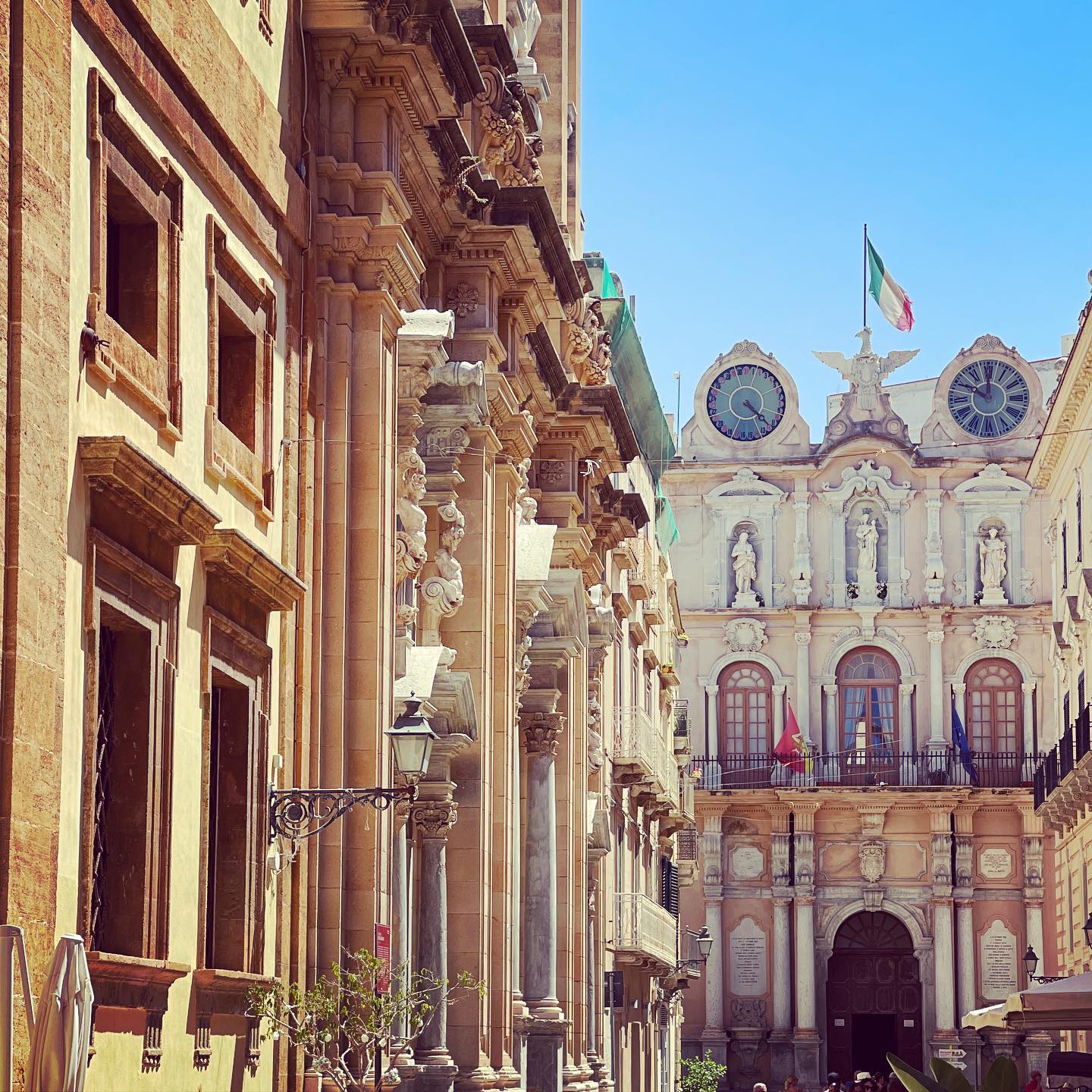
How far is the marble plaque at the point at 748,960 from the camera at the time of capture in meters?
54.2

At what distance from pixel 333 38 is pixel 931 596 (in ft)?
135

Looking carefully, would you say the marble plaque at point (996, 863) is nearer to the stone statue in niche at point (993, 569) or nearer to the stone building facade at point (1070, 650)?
the stone building facade at point (1070, 650)

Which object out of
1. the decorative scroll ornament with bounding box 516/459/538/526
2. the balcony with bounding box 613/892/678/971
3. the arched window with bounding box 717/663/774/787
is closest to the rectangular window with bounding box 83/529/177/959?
the decorative scroll ornament with bounding box 516/459/538/526

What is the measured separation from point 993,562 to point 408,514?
129 ft

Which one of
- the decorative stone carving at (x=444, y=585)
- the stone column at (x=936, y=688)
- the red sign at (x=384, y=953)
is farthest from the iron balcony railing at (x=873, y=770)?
the red sign at (x=384, y=953)

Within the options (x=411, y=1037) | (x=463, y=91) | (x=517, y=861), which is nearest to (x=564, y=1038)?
(x=517, y=861)

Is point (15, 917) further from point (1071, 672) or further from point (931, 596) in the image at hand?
point (931, 596)

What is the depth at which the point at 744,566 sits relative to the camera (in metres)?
56.8

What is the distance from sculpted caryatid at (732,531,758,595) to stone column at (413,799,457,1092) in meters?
37.2

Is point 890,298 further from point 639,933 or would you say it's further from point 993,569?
point 639,933

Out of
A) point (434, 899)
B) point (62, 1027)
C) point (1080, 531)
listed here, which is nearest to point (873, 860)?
point (1080, 531)

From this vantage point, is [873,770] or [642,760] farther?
[873,770]

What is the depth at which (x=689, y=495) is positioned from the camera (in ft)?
188

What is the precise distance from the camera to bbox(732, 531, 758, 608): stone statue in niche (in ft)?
186
